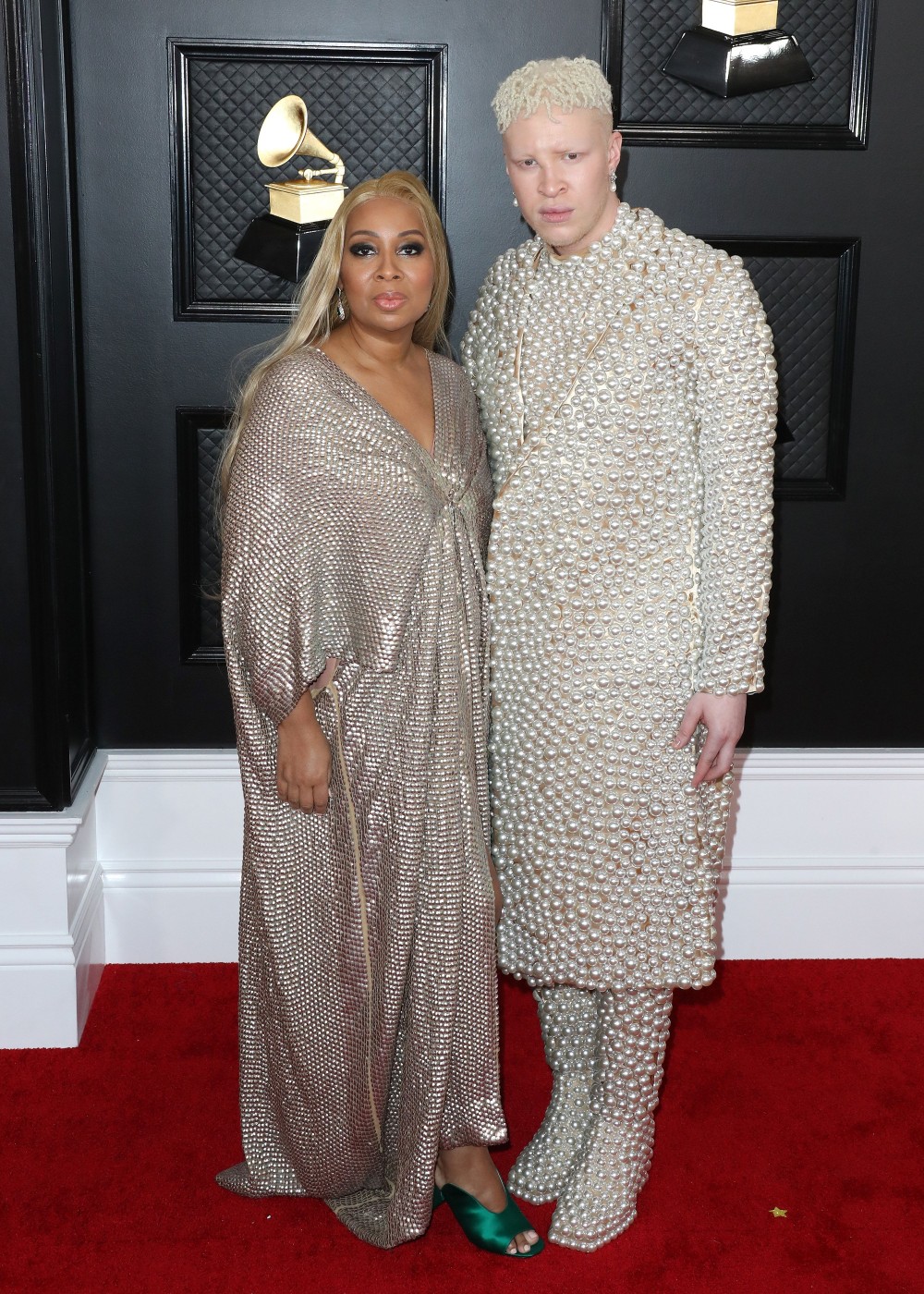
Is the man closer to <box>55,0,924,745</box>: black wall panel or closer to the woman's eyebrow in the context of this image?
the woman's eyebrow

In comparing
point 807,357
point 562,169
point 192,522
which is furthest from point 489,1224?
point 807,357

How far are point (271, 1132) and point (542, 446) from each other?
119 cm

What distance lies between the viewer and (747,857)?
299 cm

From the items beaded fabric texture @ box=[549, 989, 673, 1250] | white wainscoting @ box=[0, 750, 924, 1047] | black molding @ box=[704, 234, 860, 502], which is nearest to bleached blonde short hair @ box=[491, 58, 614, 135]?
black molding @ box=[704, 234, 860, 502]

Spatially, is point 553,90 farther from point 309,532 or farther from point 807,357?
point 807,357

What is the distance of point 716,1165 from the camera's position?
91.7 inches

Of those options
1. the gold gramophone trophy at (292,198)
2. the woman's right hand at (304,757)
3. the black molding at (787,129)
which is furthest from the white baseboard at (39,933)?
the black molding at (787,129)

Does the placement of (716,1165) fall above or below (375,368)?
below

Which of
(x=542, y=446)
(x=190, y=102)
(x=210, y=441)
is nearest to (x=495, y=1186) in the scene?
(x=542, y=446)

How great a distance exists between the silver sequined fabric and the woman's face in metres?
0.11

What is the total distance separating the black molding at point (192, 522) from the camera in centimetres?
272

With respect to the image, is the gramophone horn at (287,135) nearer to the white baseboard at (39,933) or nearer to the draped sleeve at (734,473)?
the draped sleeve at (734,473)

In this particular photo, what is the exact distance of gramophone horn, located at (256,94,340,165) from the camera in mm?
2561

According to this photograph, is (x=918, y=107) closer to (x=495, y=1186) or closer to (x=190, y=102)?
(x=190, y=102)
